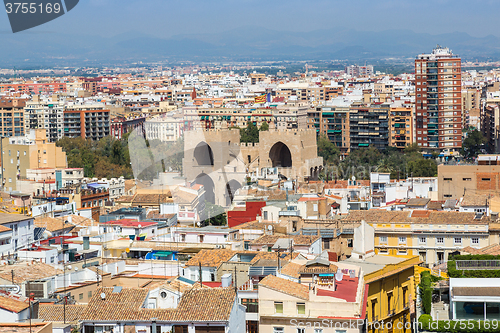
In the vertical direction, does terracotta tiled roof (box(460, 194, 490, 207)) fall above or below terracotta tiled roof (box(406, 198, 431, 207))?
above

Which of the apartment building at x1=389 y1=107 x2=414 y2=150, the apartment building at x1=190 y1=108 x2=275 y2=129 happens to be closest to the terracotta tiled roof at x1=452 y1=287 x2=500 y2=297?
the apartment building at x1=389 y1=107 x2=414 y2=150

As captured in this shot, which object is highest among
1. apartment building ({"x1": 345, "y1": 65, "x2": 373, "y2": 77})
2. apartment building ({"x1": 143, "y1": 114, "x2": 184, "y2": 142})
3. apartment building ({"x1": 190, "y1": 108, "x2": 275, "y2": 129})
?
apartment building ({"x1": 345, "y1": 65, "x2": 373, "y2": 77})

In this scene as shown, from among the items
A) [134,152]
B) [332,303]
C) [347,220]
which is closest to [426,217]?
[347,220]

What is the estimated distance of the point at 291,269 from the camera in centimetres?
623

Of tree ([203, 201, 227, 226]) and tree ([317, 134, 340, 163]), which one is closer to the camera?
tree ([203, 201, 227, 226])

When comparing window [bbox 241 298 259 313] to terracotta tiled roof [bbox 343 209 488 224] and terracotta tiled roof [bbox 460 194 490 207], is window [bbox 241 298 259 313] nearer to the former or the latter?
terracotta tiled roof [bbox 343 209 488 224]

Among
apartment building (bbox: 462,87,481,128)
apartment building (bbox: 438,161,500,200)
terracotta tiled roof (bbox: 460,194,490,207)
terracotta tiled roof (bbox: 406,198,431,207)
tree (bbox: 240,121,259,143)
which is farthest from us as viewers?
apartment building (bbox: 462,87,481,128)

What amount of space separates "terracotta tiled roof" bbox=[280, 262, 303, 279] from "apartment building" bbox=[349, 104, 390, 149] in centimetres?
3016

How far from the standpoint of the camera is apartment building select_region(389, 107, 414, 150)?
36.1 metres

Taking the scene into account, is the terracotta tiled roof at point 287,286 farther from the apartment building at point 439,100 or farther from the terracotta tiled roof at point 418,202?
the apartment building at point 439,100

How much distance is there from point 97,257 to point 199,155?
48.3 feet

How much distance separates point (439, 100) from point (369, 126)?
4030mm

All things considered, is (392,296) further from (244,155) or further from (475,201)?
(244,155)

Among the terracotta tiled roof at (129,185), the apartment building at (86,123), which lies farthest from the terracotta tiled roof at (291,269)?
the apartment building at (86,123)
